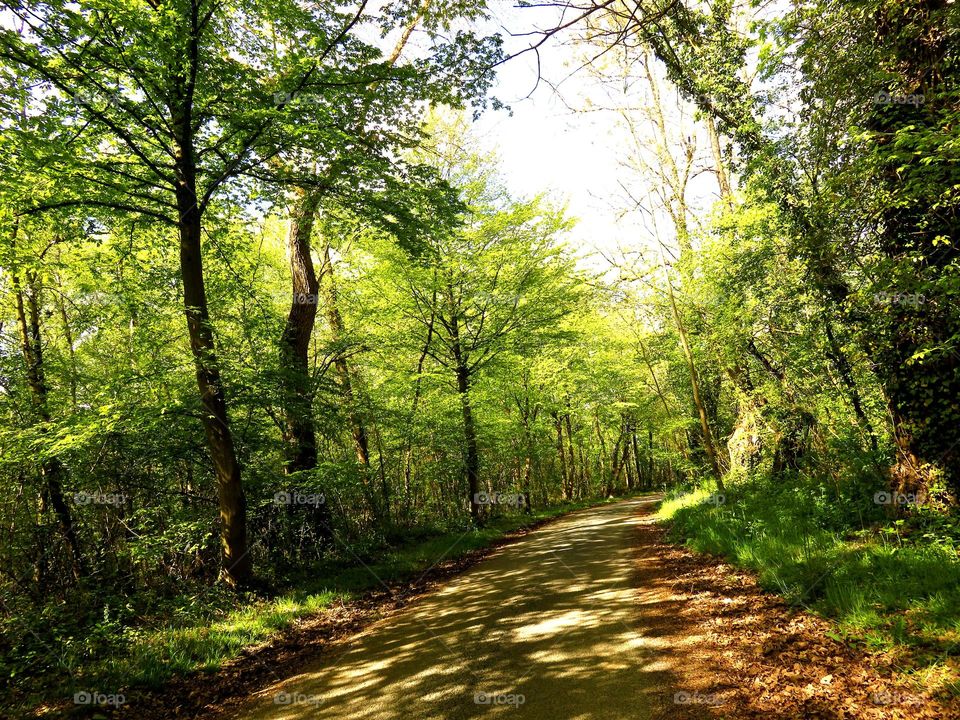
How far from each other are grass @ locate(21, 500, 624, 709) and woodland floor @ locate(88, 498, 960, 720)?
10.3 inches

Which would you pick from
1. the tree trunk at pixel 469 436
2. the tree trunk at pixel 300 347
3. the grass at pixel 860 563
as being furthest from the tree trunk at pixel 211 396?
the grass at pixel 860 563

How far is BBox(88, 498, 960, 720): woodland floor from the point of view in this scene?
342cm

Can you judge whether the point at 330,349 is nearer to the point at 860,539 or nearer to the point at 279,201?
the point at 279,201

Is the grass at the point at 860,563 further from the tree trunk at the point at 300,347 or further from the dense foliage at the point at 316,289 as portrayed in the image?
the tree trunk at the point at 300,347

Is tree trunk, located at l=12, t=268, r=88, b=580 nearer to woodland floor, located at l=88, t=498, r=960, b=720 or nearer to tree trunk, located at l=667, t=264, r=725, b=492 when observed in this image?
woodland floor, located at l=88, t=498, r=960, b=720

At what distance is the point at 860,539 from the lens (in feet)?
18.9

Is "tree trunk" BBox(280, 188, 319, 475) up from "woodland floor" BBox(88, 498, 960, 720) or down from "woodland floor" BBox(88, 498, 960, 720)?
up

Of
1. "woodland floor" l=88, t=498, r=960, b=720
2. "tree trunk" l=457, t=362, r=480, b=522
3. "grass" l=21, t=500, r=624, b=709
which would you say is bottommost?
"woodland floor" l=88, t=498, r=960, b=720

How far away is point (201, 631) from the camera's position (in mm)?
5820

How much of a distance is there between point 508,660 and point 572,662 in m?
0.63

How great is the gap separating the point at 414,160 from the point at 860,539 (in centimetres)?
1404

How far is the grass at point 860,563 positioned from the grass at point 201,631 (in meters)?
6.04

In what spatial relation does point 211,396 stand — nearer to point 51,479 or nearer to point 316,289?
point 51,479

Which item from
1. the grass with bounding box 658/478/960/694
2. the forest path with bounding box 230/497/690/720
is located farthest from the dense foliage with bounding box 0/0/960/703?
the forest path with bounding box 230/497/690/720
